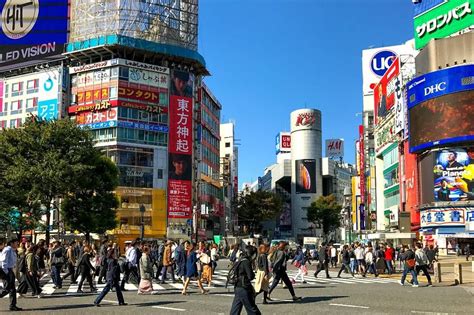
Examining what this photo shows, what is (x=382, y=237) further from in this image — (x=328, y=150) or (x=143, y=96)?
(x=328, y=150)

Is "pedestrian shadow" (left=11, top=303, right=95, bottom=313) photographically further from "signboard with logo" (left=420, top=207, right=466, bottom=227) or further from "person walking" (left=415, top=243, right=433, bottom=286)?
"signboard with logo" (left=420, top=207, right=466, bottom=227)

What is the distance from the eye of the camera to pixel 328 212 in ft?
332

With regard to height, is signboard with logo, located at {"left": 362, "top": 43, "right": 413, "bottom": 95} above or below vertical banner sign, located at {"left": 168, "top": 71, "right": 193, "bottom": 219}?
above

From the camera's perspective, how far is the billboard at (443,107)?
49531 mm

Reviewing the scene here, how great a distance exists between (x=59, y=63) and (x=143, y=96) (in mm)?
13634

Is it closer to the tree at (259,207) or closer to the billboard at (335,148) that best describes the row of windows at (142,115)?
the tree at (259,207)

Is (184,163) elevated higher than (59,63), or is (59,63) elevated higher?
(59,63)

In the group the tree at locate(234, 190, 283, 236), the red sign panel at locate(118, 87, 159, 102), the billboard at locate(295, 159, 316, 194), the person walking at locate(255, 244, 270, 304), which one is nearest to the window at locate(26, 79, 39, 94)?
the red sign panel at locate(118, 87, 159, 102)

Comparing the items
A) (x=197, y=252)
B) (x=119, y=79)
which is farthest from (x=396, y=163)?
(x=197, y=252)

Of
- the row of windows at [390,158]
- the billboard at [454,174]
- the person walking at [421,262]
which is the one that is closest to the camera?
the person walking at [421,262]

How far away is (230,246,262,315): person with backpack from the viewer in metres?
10.5

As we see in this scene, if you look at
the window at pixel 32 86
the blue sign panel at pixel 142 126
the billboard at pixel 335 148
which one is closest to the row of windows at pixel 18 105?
the window at pixel 32 86

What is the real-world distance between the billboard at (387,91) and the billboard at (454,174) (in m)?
11.9

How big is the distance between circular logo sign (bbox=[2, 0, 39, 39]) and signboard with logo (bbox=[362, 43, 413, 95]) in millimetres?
46671
